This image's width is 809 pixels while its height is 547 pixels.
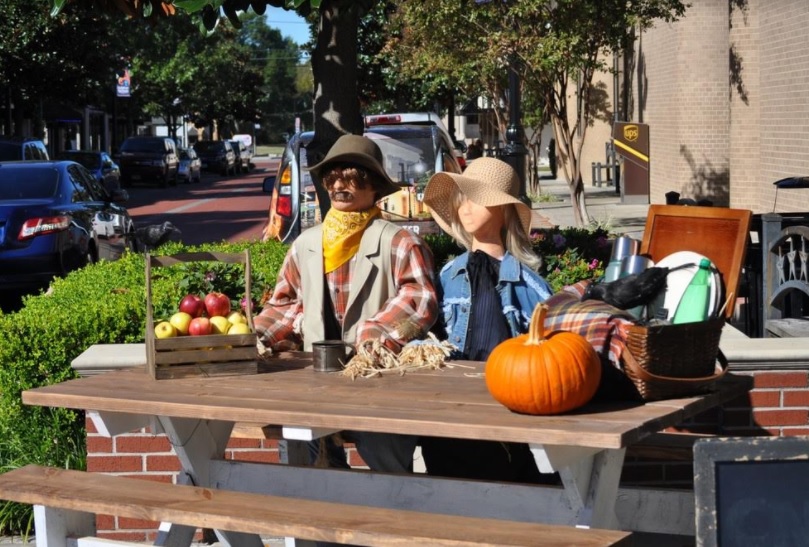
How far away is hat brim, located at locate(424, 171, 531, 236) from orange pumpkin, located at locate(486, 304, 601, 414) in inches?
38.1

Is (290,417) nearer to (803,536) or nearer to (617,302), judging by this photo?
(617,302)

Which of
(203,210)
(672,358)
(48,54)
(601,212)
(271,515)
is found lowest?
(203,210)

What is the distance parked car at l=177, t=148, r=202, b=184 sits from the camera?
2153 inches

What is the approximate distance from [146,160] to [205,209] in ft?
44.6

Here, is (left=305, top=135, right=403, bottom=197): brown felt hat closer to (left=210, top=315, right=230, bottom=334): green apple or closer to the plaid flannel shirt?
the plaid flannel shirt

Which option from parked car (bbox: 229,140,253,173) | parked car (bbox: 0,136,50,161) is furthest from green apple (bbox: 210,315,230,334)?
parked car (bbox: 229,140,253,173)

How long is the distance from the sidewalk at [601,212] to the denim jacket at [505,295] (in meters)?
15.0

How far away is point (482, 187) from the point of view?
4.83 metres

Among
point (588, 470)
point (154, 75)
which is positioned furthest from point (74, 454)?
point (154, 75)

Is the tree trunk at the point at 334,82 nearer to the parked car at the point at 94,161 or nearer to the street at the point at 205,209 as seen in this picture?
the street at the point at 205,209

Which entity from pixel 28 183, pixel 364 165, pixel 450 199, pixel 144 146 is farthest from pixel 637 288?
pixel 144 146

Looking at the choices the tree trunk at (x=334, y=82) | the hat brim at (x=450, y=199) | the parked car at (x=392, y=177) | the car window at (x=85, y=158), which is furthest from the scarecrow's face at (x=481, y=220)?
the car window at (x=85, y=158)

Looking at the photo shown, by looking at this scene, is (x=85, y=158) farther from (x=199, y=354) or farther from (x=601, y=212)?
(x=199, y=354)

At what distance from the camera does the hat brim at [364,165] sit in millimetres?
4836
